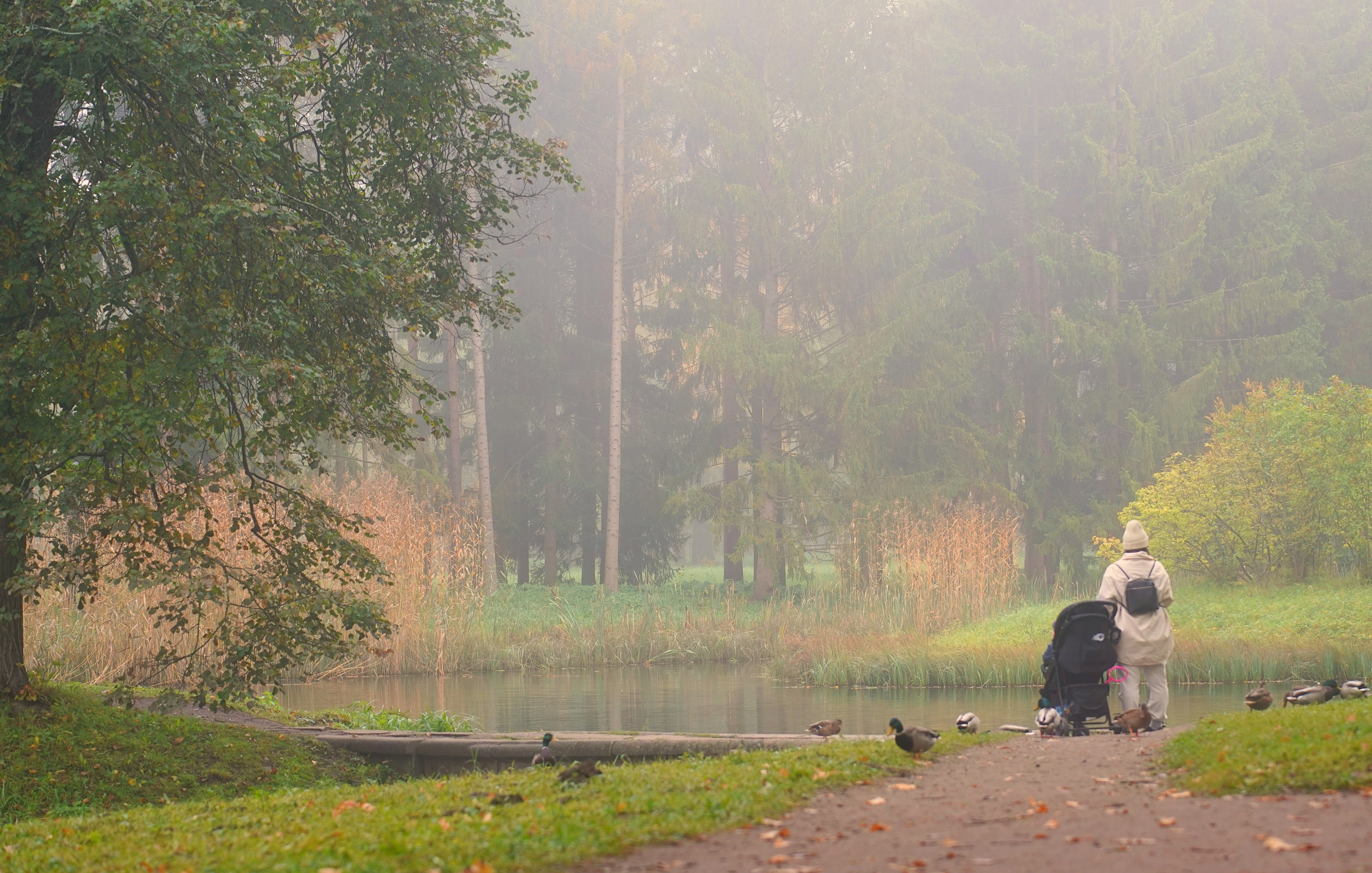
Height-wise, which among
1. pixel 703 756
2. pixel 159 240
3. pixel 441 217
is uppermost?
pixel 441 217

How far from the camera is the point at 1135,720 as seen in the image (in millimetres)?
8828

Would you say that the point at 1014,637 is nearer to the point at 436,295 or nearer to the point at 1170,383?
the point at 436,295

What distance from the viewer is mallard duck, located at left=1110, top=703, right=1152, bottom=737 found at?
8.83 metres

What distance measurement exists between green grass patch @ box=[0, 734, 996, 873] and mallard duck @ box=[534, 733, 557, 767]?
500mm

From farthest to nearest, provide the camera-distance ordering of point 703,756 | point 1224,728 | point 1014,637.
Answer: point 1014,637, point 703,756, point 1224,728

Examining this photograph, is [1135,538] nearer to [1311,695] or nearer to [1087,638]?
[1087,638]

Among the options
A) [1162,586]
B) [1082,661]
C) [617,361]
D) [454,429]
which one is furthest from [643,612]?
[1162,586]

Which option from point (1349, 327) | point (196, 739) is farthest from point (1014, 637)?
point (1349, 327)

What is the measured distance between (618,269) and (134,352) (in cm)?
2194

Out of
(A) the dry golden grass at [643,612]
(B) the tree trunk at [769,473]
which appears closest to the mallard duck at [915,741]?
(A) the dry golden grass at [643,612]

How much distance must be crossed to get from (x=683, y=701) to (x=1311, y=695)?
902 centimetres

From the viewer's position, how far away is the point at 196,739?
10.4 m

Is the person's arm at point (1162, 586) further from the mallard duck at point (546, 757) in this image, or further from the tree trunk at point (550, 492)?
the tree trunk at point (550, 492)

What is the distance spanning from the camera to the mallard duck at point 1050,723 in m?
9.07
